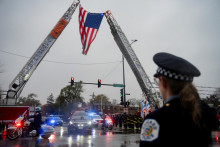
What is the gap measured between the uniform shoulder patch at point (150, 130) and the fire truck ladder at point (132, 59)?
2970 cm

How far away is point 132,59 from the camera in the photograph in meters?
31.2

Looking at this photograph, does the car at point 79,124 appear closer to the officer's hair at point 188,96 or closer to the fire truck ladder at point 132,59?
the fire truck ladder at point 132,59

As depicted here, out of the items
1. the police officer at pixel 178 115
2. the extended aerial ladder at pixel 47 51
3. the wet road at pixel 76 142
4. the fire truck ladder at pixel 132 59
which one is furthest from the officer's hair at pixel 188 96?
the fire truck ladder at pixel 132 59

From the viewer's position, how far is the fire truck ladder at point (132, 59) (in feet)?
102

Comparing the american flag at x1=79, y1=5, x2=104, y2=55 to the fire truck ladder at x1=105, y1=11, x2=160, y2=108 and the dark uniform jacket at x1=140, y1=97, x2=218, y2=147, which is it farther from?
the dark uniform jacket at x1=140, y1=97, x2=218, y2=147

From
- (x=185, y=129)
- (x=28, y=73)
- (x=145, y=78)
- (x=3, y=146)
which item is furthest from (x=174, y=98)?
(x=145, y=78)

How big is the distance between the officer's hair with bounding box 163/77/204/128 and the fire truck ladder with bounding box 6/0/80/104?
84.4 ft

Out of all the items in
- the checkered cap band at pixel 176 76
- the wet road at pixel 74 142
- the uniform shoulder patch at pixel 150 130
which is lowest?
the wet road at pixel 74 142

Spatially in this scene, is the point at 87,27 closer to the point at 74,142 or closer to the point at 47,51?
the point at 47,51

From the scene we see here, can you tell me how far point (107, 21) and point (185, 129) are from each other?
31.2 m

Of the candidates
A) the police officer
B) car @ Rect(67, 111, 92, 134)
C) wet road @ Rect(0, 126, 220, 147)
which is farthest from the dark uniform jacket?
car @ Rect(67, 111, 92, 134)

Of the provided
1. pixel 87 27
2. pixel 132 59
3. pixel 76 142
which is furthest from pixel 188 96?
pixel 132 59

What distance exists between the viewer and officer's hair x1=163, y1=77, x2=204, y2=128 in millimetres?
1574

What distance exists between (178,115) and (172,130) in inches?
5.0
